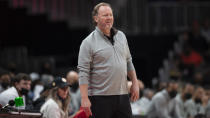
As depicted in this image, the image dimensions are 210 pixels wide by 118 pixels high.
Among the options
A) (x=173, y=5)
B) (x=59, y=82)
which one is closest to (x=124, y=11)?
(x=173, y=5)

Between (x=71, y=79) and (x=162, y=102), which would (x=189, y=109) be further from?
(x=71, y=79)

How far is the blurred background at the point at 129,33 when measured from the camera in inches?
727

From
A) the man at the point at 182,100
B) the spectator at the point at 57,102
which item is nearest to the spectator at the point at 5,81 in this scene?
the spectator at the point at 57,102

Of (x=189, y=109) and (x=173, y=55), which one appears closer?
(x=189, y=109)

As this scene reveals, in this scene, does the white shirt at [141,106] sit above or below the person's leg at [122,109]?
below

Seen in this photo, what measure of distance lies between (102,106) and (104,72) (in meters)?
0.36

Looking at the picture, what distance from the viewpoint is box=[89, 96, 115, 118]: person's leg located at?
6.14 metres

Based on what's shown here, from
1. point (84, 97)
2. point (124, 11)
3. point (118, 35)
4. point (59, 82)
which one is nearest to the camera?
point (84, 97)

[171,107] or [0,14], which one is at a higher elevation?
[0,14]

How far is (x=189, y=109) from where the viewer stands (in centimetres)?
1343

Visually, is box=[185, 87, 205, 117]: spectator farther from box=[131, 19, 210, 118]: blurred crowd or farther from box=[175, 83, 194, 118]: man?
box=[175, 83, 194, 118]: man

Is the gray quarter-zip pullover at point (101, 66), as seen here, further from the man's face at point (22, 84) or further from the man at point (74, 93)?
the man at point (74, 93)

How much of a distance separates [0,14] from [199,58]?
6.70 meters

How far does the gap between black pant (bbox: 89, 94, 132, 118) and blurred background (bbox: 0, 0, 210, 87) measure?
11.7 m
